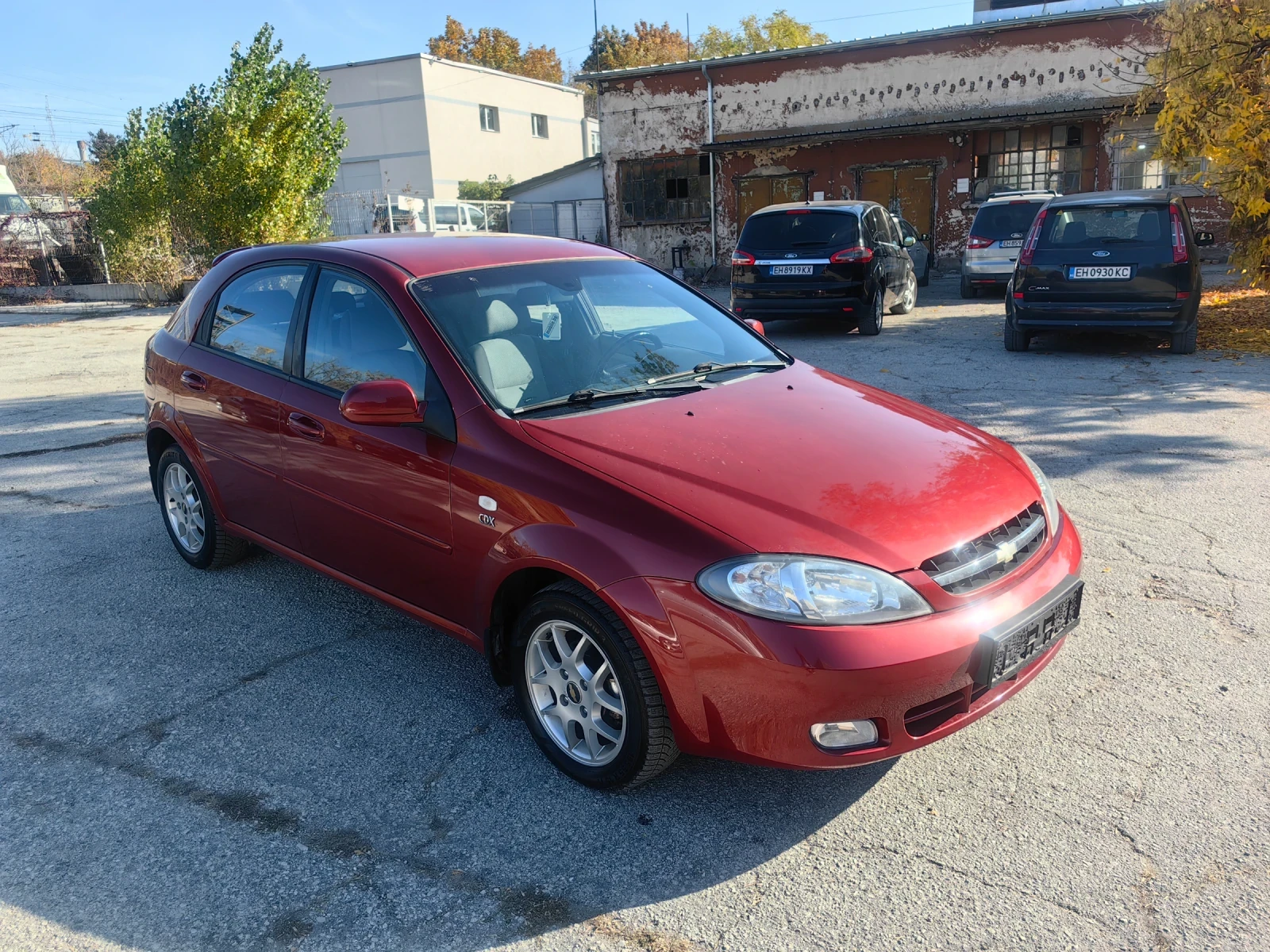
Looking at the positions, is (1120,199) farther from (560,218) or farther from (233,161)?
(560,218)

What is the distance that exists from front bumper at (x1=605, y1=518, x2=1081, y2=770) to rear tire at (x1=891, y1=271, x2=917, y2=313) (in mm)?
12378

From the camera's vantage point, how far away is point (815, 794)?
289cm

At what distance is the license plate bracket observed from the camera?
8.50 ft

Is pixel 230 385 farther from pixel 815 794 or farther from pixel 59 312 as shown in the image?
pixel 59 312

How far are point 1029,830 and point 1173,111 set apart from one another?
1133 cm

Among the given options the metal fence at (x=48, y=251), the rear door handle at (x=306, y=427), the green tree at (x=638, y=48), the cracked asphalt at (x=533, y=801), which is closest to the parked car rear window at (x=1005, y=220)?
the cracked asphalt at (x=533, y=801)

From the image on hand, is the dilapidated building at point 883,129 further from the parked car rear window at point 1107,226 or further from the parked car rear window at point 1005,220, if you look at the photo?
the parked car rear window at point 1107,226

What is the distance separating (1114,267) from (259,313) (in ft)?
27.6

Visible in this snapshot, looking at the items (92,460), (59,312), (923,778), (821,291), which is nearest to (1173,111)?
(821,291)

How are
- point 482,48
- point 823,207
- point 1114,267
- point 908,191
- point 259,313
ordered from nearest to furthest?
point 259,313, point 1114,267, point 823,207, point 908,191, point 482,48

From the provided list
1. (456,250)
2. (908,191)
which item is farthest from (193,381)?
(908,191)

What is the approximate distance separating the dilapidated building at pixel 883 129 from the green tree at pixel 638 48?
41.2m

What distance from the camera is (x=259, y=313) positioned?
13.8 feet

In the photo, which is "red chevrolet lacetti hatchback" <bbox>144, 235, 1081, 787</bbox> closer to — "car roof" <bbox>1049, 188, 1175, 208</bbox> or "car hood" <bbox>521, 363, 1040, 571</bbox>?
"car hood" <bbox>521, 363, 1040, 571</bbox>
